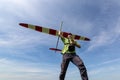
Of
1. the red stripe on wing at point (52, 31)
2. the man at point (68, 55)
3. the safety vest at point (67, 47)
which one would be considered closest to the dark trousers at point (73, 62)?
the man at point (68, 55)

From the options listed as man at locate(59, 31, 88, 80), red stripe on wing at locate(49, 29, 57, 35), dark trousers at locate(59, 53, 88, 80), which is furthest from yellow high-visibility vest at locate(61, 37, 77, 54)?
red stripe on wing at locate(49, 29, 57, 35)

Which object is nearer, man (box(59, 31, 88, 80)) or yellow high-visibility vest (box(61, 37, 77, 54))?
man (box(59, 31, 88, 80))

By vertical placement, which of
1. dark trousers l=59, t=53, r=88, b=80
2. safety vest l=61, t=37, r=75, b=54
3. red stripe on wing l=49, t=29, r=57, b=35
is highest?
red stripe on wing l=49, t=29, r=57, b=35

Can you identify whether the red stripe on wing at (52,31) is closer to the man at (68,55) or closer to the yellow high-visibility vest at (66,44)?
the yellow high-visibility vest at (66,44)

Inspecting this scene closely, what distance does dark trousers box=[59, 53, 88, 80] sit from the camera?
473 inches

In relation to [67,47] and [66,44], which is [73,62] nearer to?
[67,47]

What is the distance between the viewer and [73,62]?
12828 mm

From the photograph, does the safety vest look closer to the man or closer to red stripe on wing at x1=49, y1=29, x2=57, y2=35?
the man

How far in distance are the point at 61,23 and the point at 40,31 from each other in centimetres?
176

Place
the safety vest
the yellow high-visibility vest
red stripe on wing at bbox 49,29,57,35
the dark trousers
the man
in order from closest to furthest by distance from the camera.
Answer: the dark trousers → the man → the safety vest → the yellow high-visibility vest → red stripe on wing at bbox 49,29,57,35

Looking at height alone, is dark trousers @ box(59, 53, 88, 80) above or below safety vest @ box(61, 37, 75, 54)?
below

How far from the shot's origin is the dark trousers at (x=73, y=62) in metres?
12.0

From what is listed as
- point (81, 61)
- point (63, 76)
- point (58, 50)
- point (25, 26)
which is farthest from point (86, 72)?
point (25, 26)

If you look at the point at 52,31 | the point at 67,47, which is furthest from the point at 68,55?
the point at 52,31
